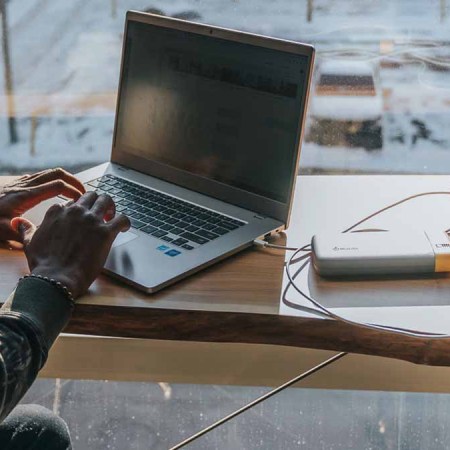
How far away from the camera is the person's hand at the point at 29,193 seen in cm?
110

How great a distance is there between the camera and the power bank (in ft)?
3.28

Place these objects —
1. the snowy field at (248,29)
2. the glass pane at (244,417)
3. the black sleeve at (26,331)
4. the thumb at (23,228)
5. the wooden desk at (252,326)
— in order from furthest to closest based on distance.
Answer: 1. the snowy field at (248,29)
2. the glass pane at (244,417)
3. the thumb at (23,228)
4. the wooden desk at (252,326)
5. the black sleeve at (26,331)

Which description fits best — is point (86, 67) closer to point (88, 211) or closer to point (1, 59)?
point (1, 59)

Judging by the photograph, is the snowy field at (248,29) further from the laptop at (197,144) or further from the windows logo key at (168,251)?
the windows logo key at (168,251)

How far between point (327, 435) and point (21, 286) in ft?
2.60

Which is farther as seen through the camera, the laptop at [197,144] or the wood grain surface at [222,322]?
the laptop at [197,144]

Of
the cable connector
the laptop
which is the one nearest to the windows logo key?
the laptop

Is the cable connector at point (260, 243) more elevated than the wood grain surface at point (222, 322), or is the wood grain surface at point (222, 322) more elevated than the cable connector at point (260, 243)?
the cable connector at point (260, 243)

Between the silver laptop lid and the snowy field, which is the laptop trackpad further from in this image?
the snowy field

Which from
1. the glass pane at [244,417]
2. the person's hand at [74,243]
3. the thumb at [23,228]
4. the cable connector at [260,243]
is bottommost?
the glass pane at [244,417]

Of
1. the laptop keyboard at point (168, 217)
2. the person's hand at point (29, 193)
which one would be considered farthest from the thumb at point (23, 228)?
the laptop keyboard at point (168, 217)

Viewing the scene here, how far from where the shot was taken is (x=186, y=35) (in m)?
1.19

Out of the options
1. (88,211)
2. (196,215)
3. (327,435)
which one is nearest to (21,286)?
(88,211)

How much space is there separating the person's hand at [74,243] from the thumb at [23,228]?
27 millimetres
